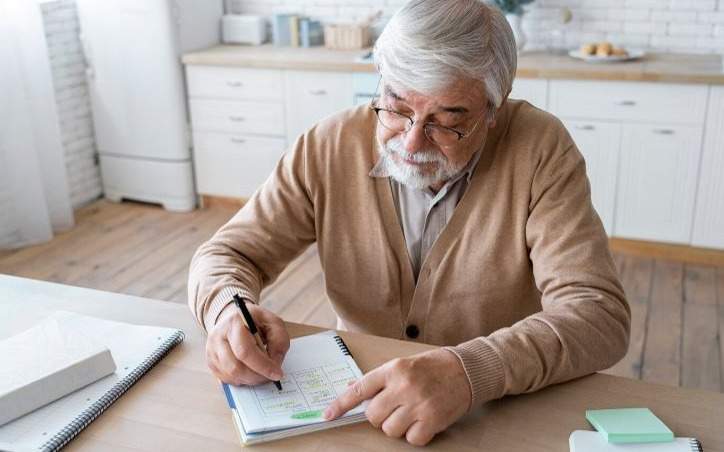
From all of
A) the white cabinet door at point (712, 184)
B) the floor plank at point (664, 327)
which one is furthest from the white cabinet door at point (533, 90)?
the floor plank at point (664, 327)

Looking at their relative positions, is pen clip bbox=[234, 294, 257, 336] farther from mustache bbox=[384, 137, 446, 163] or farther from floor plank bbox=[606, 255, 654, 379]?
floor plank bbox=[606, 255, 654, 379]

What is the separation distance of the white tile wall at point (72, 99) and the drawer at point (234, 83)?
0.67m

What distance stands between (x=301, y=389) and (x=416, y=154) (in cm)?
50

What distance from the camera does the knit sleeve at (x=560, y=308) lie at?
1218 mm

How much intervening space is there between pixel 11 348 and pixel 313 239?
2.21 ft

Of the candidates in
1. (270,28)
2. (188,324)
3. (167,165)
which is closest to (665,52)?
(270,28)

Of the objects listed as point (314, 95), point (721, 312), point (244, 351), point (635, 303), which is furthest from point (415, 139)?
point (314, 95)

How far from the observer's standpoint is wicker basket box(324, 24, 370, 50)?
4.09m

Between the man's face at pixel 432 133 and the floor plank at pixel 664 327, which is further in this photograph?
the floor plank at pixel 664 327

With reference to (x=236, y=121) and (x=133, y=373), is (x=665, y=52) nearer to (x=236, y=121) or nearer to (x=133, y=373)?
(x=236, y=121)

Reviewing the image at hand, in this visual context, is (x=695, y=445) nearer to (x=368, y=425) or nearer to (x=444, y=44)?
(x=368, y=425)

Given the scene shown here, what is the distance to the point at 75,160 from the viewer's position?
171 inches

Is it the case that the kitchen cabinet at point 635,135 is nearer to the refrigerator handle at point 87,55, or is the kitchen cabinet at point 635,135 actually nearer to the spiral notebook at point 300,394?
the refrigerator handle at point 87,55

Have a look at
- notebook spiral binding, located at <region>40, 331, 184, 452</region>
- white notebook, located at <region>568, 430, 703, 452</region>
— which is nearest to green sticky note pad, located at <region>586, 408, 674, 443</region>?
white notebook, located at <region>568, 430, 703, 452</region>
